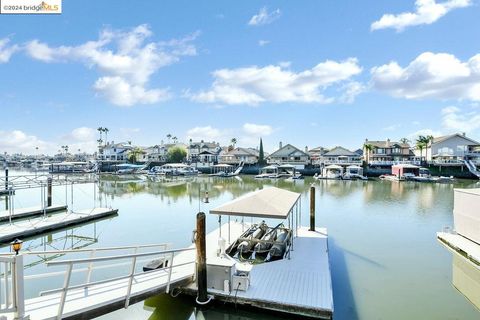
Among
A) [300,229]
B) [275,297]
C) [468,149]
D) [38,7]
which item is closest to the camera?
[275,297]

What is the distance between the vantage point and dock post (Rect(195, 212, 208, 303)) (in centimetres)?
887

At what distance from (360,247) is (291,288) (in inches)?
344

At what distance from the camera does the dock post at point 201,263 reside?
8.87 metres

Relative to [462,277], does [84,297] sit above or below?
above

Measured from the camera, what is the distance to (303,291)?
9227 millimetres

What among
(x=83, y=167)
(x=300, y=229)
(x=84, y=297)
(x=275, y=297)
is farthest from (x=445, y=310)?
(x=83, y=167)

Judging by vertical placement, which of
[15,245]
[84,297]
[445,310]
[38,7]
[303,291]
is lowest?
[445,310]

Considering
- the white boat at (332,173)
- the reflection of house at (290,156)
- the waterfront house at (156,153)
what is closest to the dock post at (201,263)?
the white boat at (332,173)

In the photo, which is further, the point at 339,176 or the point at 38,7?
the point at 339,176

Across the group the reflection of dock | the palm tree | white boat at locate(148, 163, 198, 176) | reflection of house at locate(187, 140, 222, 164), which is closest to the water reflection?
the reflection of dock

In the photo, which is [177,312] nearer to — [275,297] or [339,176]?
[275,297]

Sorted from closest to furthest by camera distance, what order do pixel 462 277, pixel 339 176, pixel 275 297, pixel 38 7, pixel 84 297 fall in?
pixel 84 297 → pixel 275 297 → pixel 462 277 → pixel 38 7 → pixel 339 176

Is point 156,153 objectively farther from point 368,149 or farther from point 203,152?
point 368,149

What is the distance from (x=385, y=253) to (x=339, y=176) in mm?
51199
